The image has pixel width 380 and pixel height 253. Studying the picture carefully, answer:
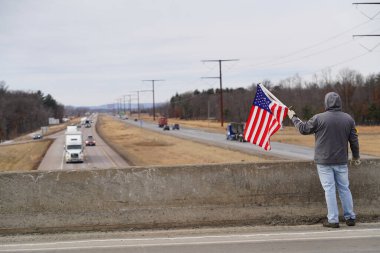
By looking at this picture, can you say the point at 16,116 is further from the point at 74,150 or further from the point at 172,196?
the point at 172,196

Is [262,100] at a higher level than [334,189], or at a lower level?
higher

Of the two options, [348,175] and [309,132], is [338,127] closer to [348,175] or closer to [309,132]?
[309,132]

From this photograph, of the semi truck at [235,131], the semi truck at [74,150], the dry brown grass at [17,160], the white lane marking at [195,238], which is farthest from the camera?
the semi truck at [235,131]

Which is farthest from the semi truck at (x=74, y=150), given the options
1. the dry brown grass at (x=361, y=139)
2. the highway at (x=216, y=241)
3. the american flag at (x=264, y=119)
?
the highway at (x=216, y=241)

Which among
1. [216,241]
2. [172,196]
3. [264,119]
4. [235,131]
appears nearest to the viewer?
[216,241]

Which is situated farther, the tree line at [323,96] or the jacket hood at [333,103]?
the tree line at [323,96]

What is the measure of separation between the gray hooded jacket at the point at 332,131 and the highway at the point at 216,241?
1.07 m

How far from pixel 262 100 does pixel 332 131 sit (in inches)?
57.6

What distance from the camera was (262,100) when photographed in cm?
886

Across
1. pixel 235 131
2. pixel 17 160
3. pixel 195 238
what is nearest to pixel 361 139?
pixel 235 131

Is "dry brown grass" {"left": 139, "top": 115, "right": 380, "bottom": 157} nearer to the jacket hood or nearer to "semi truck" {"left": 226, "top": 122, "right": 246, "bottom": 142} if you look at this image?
"semi truck" {"left": 226, "top": 122, "right": 246, "bottom": 142}

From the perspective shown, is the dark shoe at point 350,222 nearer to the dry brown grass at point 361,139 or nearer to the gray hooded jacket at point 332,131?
the gray hooded jacket at point 332,131

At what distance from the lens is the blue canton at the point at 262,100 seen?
8789 mm

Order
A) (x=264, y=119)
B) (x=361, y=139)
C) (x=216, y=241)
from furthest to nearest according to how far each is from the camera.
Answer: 1. (x=361, y=139)
2. (x=264, y=119)
3. (x=216, y=241)
